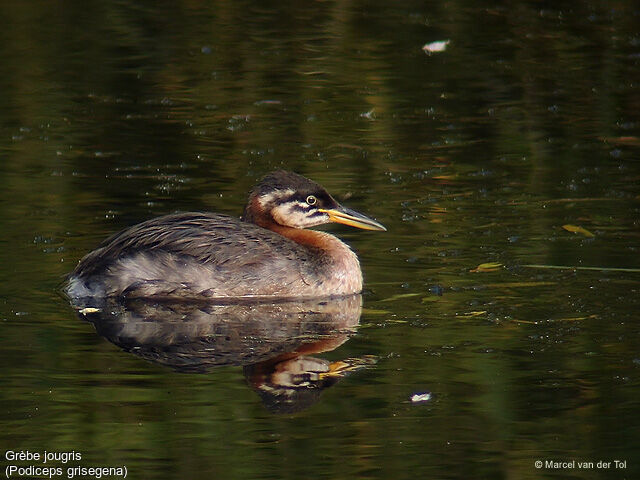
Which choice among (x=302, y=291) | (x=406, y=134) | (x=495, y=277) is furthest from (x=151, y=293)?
(x=406, y=134)

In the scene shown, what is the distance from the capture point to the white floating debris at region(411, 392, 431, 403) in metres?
7.57

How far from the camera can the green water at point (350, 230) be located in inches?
283

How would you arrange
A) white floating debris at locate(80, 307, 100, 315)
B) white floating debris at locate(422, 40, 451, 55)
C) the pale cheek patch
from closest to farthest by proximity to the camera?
white floating debris at locate(80, 307, 100, 315) → the pale cheek patch → white floating debris at locate(422, 40, 451, 55)

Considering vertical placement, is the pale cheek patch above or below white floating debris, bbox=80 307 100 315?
above

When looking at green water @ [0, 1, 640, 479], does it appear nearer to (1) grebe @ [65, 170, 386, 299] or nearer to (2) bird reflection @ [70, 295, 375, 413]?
(2) bird reflection @ [70, 295, 375, 413]

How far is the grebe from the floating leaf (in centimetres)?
81

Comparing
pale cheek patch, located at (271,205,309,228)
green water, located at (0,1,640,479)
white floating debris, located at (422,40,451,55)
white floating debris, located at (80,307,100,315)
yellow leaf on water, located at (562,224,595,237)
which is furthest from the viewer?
white floating debris, located at (422,40,451,55)

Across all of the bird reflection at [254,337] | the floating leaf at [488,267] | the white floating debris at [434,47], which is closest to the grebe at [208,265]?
the bird reflection at [254,337]

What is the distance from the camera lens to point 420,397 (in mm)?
7617

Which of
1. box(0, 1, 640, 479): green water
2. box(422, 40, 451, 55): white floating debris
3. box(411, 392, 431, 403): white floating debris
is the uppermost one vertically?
box(411, 392, 431, 403): white floating debris

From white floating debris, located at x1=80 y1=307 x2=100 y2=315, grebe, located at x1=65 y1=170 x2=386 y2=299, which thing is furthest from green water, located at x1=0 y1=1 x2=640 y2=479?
Result: grebe, located at x1=65 y1=170 x2=386 y2=299

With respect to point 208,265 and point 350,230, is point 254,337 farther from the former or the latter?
point 350,230

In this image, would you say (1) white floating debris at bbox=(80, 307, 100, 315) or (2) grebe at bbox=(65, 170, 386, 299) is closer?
(1) white floating debris at bbox=(80, 307, 100, 315)

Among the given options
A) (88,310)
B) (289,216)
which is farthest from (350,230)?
(88,310)
